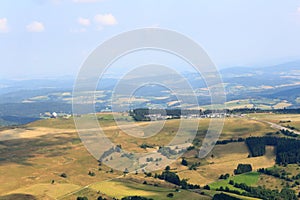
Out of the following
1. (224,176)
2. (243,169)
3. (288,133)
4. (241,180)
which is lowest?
(241,180)

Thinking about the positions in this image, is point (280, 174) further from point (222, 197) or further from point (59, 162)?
Answer: point (59, 162)

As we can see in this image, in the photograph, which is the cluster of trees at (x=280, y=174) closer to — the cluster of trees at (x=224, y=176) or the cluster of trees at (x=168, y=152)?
the cluster of trees at (x=224, y=176)

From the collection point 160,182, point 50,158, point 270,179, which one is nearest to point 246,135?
point 270,179

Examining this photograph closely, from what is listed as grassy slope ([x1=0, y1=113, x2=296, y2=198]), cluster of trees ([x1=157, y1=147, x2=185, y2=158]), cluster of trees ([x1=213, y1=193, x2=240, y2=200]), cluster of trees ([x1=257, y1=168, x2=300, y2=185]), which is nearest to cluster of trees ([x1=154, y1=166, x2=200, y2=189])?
grassy slope ([x1=0, y1=113, x2=296, y2=198])

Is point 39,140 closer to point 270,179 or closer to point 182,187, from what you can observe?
point 182,187

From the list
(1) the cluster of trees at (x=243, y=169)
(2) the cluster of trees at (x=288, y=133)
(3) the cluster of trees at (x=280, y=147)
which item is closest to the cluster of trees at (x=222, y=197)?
(1) the cluster of trees at (x=243, y=169)

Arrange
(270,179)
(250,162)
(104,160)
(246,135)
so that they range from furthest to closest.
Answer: (246,135) < (250,162) < (104,160) < (270,179)

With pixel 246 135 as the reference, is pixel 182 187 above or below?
below

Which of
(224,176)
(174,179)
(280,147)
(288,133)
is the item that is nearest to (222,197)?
(174,179)

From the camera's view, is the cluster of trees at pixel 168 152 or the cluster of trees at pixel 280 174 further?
the cluster of trees at pixel 168 152
